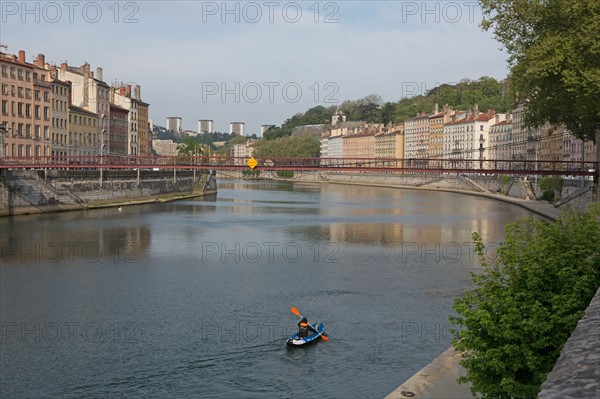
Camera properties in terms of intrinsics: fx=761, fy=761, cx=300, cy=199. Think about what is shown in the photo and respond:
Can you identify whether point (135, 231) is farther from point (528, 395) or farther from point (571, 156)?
point (571, 156)

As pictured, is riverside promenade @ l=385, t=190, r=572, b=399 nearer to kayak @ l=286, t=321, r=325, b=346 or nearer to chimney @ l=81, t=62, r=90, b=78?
kayak @ l=286, t=321, r=325, b=346

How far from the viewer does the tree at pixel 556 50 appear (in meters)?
36.8

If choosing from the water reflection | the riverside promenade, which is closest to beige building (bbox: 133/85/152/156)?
the water reflection

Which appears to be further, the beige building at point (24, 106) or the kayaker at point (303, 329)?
the beige building at point (24, 106)

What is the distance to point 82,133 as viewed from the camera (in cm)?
10062

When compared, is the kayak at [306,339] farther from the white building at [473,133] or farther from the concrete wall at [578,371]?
the white building at [473,133]

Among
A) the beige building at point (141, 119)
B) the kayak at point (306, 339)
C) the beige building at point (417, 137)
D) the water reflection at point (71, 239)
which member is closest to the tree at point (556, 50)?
the kayak at point (306, 339)

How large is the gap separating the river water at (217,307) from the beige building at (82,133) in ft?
144

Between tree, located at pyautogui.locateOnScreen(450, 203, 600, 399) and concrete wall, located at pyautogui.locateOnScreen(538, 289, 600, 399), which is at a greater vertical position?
concrete wall, located at pyautogui.locateOnScreen(538, 289, 600, 399)

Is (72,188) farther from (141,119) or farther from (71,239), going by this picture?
(141,119)

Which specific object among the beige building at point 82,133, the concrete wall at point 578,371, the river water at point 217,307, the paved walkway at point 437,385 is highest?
the beige building at point 82,133

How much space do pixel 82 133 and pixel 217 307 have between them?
3072 inches

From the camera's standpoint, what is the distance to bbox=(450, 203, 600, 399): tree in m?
13.6

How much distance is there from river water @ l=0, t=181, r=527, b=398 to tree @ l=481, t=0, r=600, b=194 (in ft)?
32.8
